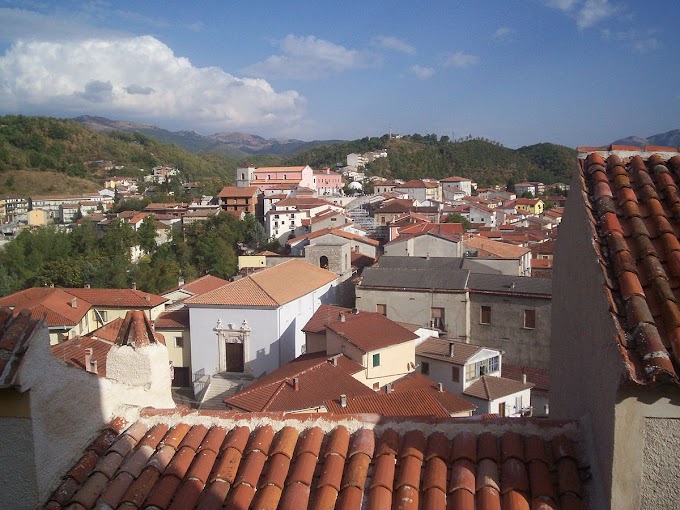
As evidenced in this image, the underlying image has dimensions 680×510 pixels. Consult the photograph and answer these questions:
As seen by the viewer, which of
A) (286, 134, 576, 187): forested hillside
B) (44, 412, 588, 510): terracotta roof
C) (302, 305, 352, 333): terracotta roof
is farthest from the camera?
(286, 134, 576, 187): forested hillside

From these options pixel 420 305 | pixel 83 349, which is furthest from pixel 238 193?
Answer: pixel 83 349

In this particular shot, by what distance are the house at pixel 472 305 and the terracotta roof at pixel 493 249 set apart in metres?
9.74

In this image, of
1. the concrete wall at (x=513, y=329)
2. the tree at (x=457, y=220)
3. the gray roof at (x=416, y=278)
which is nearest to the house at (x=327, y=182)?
the tree at (x=457, y=220)

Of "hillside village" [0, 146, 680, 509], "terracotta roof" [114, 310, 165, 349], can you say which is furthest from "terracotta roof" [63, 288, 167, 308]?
"hillside village" [0, 146, 680, 509]

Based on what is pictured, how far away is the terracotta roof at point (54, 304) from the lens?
28.2m

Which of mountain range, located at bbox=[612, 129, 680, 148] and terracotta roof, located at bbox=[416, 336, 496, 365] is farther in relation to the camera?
terracotta roof, located at bbox=[416, 336, 496, 365]

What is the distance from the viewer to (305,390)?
15.0 meters

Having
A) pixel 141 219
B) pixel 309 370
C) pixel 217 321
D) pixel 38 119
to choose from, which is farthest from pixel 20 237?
pixel 38 119

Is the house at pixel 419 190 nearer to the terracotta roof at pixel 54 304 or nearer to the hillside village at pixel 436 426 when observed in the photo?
the terracotta roof at pixel 54 304

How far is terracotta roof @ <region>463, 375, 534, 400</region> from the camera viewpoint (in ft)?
58.8

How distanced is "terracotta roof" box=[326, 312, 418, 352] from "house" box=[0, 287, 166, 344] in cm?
1325

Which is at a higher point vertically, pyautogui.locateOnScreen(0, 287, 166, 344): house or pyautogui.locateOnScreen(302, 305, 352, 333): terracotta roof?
pyautogui.locateOnScreen(302, 305, 352, 333): terracotta roof

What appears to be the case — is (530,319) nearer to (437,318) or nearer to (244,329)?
(437,318)

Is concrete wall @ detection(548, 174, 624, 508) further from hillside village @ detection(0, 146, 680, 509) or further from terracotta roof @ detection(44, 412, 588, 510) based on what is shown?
terracotta roof @ detection(44, 412, 588, 510)
